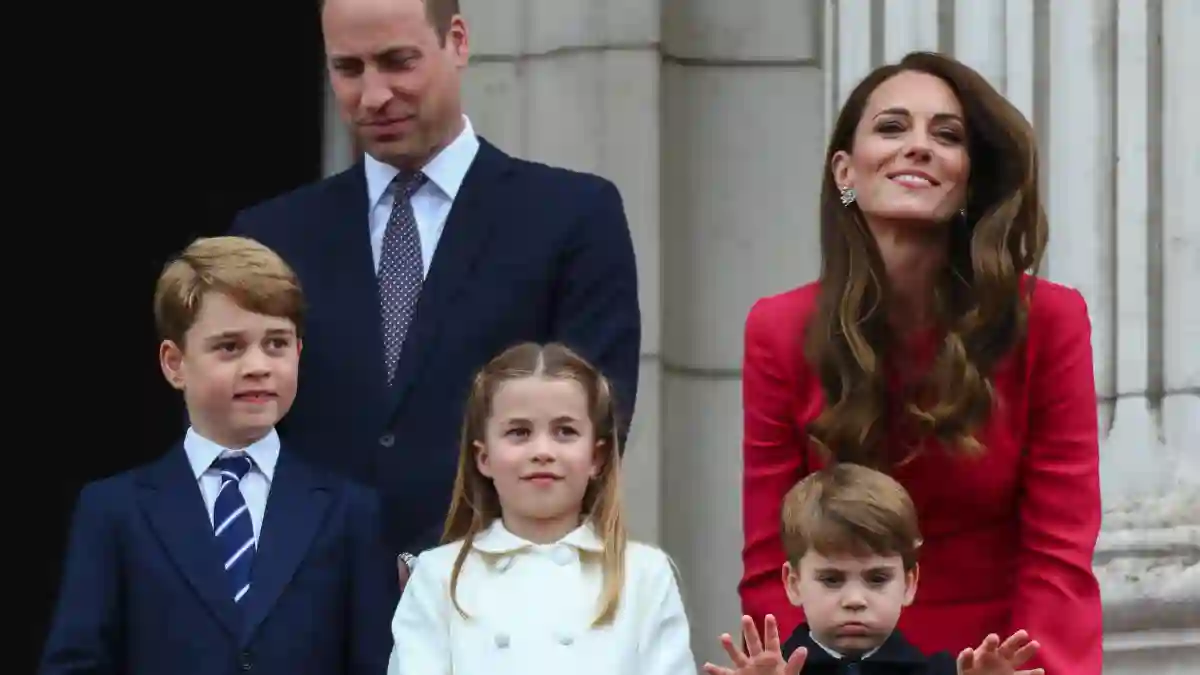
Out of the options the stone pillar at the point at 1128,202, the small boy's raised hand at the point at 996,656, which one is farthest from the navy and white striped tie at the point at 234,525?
the stone pillar at the point at 1128,202

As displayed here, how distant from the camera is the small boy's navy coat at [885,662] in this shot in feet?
13.4

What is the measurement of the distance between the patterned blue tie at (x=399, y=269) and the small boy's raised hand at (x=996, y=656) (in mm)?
1167

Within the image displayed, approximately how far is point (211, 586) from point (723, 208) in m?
2.60

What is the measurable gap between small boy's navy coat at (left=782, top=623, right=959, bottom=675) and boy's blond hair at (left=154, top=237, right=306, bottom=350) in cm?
104

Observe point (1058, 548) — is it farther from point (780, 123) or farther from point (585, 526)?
point (780, 123)

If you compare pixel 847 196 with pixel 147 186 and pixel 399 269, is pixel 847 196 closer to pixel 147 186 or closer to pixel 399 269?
pixel 399 269

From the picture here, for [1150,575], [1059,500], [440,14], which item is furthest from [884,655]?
[1150,575]

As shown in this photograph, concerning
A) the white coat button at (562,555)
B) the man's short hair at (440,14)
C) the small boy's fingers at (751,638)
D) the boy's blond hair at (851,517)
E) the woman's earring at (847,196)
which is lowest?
the small boy's fingers at (751,638)

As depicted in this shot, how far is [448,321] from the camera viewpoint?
4672 mm

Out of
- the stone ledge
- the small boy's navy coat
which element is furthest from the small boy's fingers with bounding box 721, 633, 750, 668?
the stone ledge

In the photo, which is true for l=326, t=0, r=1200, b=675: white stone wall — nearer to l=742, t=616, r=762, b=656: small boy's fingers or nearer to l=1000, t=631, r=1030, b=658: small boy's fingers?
l=1000, t=631, r=1030, b=658: small boy's fingers

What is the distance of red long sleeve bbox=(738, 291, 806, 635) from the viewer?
449cm

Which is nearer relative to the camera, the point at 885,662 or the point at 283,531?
the point at 885,662

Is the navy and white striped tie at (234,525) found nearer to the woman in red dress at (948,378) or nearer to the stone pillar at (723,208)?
the woman in red dress at (948,378)
